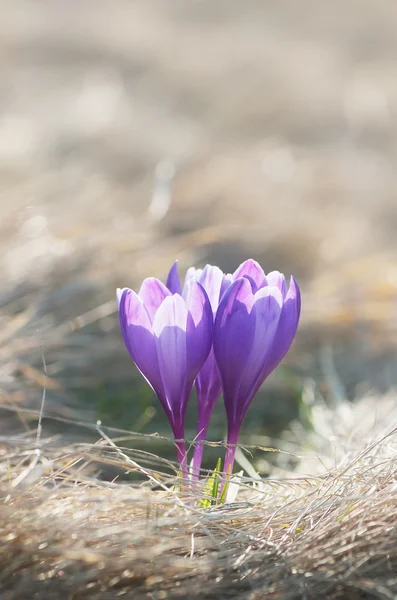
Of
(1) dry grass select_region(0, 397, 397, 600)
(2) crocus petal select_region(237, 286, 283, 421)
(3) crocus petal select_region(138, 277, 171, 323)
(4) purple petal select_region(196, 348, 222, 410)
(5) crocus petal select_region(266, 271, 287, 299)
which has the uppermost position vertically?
(3) crocus petal select_region(138, 277, 171, 323)

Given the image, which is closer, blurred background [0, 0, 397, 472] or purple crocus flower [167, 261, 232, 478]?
purple crocus flower [167, 261, 232, 478]

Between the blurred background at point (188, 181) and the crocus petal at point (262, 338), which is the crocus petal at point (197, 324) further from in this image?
the blurred background at point (188, 181)

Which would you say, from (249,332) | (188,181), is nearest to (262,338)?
(249,332)

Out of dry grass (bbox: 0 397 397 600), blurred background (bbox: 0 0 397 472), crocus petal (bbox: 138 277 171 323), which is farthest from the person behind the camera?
blurred background (bbox: 0 0 397 472)

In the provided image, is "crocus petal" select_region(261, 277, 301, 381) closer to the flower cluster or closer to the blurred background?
the flower cluster

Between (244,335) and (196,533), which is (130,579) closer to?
(196,533)

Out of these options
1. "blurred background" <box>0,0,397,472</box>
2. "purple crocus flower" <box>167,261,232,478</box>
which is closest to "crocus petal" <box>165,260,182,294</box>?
"purple crocus flower" <box>167,261,232,478</box>
